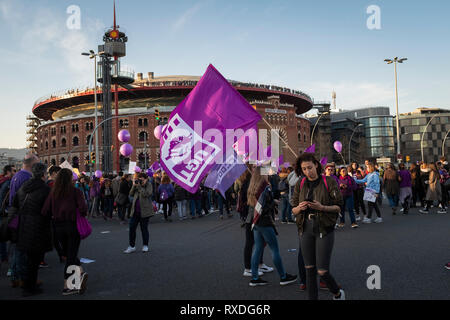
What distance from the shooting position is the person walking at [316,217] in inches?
165

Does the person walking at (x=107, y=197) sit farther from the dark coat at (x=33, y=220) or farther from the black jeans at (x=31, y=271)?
the black jeans at (x=31, y=271)

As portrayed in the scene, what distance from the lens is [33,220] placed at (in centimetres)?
556

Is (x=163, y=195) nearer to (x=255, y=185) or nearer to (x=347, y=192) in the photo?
(x=347, y=192)

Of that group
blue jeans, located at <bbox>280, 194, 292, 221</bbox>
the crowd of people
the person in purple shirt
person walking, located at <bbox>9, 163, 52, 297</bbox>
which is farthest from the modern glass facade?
person walking, located at <bbox>9, 163, 52, 297</bbox>

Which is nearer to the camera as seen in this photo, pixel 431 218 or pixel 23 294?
pixel 23 294

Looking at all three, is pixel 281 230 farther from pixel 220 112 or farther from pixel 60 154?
pixel 60 154

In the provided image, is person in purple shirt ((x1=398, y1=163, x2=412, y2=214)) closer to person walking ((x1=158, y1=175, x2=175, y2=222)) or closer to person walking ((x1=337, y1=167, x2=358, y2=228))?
person walking ((x1=337, y1=167, x2=358, y2=228))

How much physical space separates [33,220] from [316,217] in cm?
409

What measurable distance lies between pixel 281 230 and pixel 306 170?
7051 mm

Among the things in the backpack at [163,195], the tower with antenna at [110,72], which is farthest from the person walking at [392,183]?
the tower with antenna at [110,72]

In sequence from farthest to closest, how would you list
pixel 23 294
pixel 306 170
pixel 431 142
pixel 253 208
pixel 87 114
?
pixel 431 142 < pixel 87 114 < pixel 253 208 < pixel 23 294 < pixel 306 170

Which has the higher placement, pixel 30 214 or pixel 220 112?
pixel 220 112
